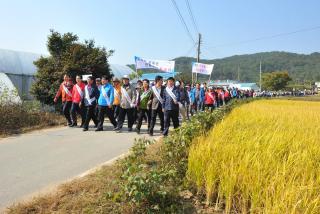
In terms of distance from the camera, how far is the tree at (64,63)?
19.5 m

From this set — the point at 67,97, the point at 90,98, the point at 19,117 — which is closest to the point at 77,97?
the point at 67,97

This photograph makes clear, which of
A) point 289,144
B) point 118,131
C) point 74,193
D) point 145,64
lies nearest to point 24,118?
point 118,131

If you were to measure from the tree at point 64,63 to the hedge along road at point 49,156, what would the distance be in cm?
691

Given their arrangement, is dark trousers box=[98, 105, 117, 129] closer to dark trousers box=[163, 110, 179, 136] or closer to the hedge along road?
the hedge along road

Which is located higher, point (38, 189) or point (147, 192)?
point (147, 192)

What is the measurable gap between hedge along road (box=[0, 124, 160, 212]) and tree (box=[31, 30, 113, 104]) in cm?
691

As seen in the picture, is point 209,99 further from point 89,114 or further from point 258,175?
point 258,175

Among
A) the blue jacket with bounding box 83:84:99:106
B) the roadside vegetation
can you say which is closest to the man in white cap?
the blue jacket with bounding box 83:84:99:106

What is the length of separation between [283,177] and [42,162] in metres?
5.13

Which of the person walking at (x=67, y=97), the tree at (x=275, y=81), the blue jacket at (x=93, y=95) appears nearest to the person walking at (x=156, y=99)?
the blue jacket at (x=93, y=95)

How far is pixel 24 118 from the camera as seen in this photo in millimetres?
13172

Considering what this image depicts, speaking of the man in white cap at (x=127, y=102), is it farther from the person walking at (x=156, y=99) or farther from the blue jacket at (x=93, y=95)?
the person walking at (x=156, y=99)

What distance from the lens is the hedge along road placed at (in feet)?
20.7

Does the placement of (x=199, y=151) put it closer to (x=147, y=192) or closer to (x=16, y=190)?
(x=147, y=192)
